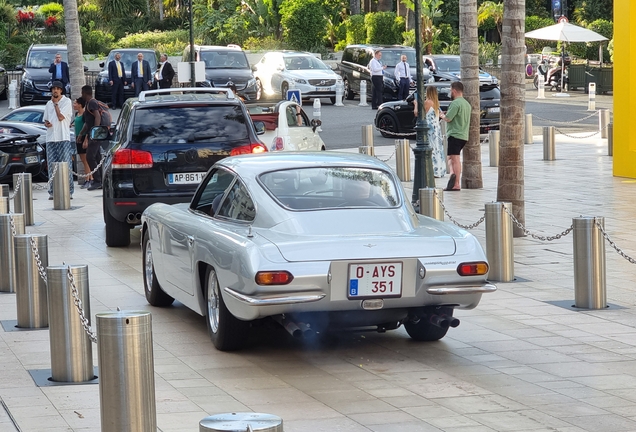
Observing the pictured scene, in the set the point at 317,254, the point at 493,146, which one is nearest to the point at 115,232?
the point at 317,254

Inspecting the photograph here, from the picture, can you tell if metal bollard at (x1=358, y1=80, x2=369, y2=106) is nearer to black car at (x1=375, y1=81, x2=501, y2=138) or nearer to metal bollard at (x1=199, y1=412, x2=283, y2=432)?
black car at (x1=375, y1=81, x2=501, y2=138)

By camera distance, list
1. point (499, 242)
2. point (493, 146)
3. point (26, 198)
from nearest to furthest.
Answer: point (499, 242)
point (26, 198)
point (493, 146)

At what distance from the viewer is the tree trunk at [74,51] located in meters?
23.2

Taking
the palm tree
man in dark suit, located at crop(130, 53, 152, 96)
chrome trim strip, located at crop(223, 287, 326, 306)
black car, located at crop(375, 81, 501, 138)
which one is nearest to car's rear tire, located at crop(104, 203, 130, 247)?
chrome trim strip, located at crop(223, 287, 326, 306)

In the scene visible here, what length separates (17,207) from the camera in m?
17.1

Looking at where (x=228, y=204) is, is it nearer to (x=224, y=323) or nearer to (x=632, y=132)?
(x=224, y=323)

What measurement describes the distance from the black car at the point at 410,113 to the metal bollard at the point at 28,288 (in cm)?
1877

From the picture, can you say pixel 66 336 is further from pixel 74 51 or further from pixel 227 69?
pixel 227 69

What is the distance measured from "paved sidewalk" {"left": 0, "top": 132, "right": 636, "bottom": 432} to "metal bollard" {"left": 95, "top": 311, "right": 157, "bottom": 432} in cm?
54

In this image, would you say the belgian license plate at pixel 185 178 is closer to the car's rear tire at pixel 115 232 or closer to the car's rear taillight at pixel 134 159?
the car's rear taillight at pixel 134 159

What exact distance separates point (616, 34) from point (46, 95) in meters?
20.3

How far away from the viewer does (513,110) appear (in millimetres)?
15039

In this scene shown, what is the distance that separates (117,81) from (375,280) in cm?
3050

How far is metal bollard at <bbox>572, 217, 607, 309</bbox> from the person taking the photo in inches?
406
